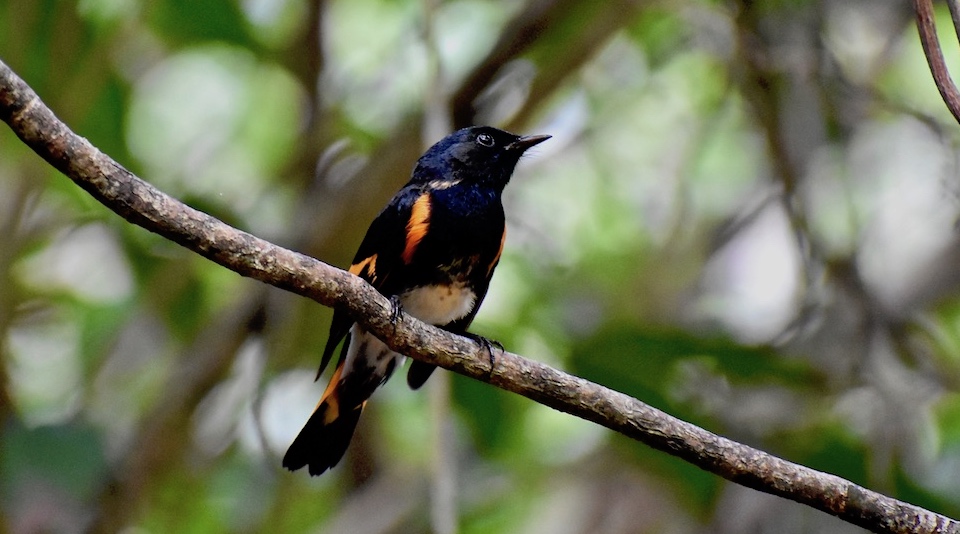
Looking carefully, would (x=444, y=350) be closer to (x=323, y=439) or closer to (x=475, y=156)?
(x=323, y=439)

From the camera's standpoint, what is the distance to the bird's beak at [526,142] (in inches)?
151

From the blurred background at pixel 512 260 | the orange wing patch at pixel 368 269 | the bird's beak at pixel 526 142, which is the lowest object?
the blurred background at pixel 512 260

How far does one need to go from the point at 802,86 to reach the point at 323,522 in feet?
8.63

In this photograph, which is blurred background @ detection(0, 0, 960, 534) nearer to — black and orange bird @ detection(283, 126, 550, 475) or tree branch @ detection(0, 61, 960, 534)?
black and orange bird @ detection(283, 126, 550, 475)

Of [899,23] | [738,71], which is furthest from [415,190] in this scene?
[899,23]

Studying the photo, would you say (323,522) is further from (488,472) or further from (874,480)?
(874,480)

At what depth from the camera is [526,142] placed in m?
3.86

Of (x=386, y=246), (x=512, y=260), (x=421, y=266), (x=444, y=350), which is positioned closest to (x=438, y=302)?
(x=421, y=266)

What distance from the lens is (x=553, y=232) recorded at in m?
5.37

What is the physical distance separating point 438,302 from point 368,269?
0.84ft

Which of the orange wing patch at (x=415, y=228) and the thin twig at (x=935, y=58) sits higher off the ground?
the thin twig at (x=935, y=58)

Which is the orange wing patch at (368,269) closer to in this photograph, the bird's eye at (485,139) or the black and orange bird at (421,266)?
the black and orange bird at (421,266)

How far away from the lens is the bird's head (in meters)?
3.79

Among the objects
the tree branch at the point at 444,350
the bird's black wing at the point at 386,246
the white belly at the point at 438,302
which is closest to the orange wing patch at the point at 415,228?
the bird's black wing at the point at 386,246
